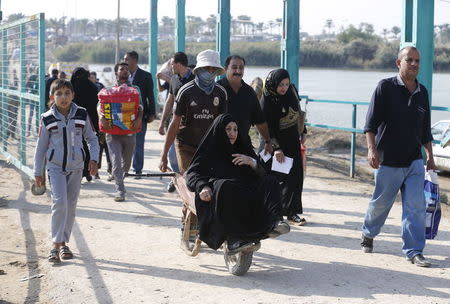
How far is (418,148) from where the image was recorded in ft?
22.7

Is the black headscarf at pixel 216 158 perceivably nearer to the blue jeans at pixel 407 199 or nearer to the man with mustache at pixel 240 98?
the man with mustache at pixel 240 98

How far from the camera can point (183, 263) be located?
679 centimetres

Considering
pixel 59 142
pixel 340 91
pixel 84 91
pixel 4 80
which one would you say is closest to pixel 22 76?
pixel 84 91

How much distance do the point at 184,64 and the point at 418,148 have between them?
3.63m

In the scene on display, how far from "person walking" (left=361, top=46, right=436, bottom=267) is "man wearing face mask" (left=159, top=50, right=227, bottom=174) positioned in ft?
4.52

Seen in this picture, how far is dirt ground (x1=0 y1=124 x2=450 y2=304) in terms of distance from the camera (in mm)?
5887

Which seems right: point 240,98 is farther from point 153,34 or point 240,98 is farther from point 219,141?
point 153,34

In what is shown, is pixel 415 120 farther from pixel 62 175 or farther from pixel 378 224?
pixel 62 175

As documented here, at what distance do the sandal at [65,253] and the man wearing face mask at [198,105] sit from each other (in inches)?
43.7

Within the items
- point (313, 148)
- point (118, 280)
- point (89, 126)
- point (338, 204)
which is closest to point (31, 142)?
point (313, 148)

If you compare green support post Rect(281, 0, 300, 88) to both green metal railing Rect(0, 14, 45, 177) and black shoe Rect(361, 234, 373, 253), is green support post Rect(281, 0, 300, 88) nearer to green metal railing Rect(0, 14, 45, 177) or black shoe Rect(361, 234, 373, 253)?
green metal railing Rect(0, 14, 45, 177)

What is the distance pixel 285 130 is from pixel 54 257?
2810 mm

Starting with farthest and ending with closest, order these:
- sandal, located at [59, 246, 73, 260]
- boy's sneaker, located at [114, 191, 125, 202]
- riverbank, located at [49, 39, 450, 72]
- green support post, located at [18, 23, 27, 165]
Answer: riverbank, located at [49, 39, 450, 72] → green support post, located at [18, 23, 27, 165] → boy's sneaker, located at [114, 191, 125, 202] → sandal, located at [59, 246, 73, 260]

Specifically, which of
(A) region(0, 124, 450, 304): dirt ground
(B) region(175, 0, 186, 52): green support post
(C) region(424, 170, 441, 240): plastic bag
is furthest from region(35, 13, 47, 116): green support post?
(B) region(175, 0, 186, 52): green support post
